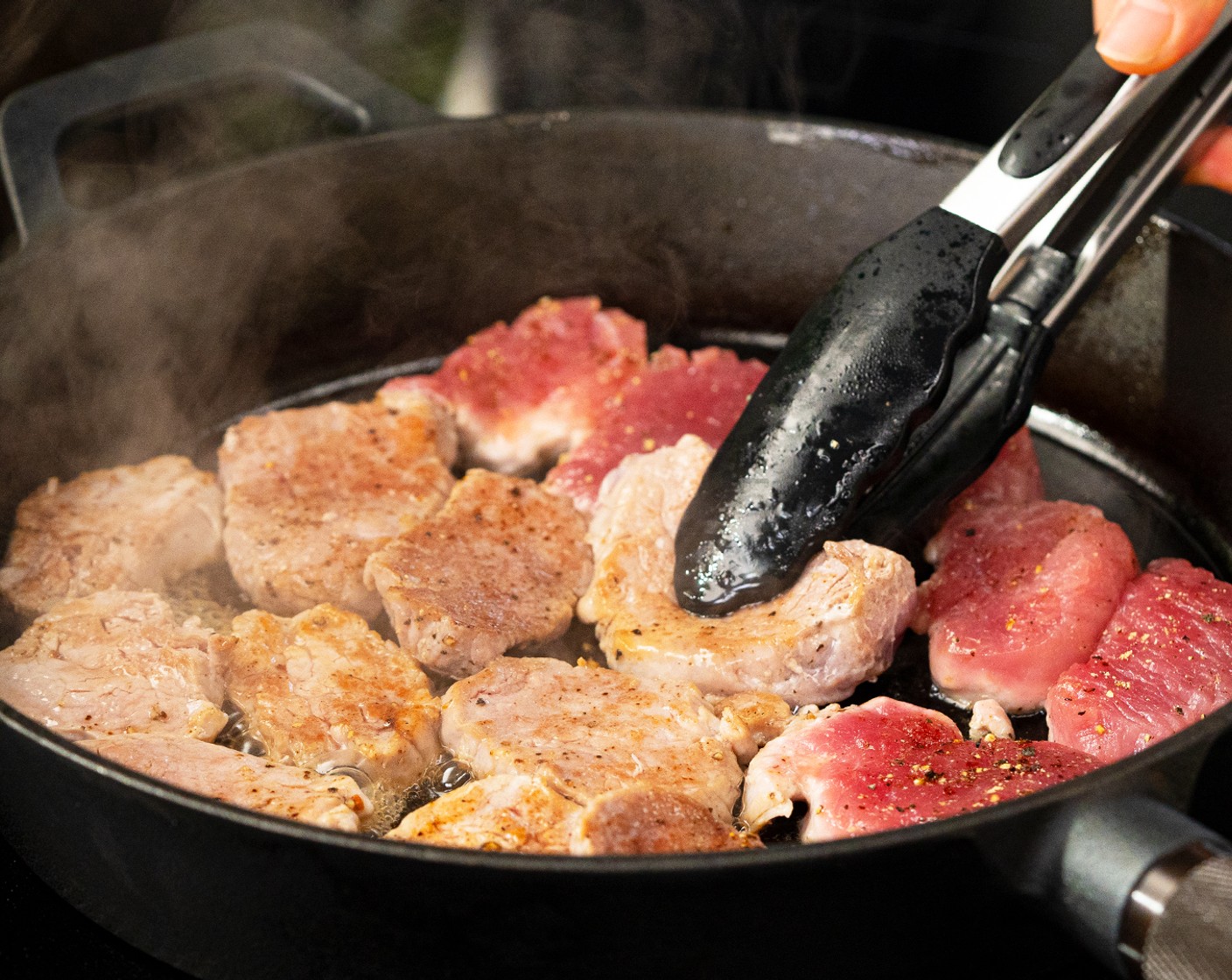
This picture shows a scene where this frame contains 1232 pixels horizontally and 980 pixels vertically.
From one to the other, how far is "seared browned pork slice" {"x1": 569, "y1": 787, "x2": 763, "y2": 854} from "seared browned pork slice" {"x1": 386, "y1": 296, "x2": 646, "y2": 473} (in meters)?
1.15

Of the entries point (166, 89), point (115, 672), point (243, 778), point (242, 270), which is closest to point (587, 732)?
point (243, 778)

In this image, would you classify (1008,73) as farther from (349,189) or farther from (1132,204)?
(349,189)

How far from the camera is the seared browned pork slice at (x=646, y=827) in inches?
65.2

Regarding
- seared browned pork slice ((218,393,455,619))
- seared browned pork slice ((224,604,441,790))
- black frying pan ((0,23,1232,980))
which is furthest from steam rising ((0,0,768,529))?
seared browned pork slice ((224,604,441,790))

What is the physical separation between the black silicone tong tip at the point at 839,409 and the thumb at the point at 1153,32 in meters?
0.37

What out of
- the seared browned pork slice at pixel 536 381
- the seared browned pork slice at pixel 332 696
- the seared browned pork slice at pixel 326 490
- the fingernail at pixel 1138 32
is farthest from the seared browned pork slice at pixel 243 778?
the fingernail at pixel 1138 32

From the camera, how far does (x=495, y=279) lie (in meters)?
3.26

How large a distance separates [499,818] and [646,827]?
216 mm

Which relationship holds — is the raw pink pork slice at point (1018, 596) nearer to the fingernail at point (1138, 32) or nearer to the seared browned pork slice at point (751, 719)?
the seared browned pork slice at point (751, 719)

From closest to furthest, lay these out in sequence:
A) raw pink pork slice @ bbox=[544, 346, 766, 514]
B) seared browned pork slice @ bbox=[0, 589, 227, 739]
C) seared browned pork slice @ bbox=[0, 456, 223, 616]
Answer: seared browned pork slice @ bbox=[0, 589, 227, 739] → seared browned pork slice @ bbox=[0, 456, 223, 616] → raw pink pork slice @ bbox=[544, 346, 766, 514]

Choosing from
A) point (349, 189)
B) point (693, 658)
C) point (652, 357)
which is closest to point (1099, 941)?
point (693, 658)

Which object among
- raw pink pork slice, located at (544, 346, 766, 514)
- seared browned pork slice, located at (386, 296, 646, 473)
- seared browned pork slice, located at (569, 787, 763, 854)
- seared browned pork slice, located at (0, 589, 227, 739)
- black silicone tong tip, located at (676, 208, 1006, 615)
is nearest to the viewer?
seared browned pork slice, located at (569, 787, 763, 854)

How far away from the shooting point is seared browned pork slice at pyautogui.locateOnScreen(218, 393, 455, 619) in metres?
2.30

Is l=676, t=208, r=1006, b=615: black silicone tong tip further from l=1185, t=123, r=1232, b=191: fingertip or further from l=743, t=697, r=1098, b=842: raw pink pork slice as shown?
l=1185, t=123, r=1232, b=191: fingertip
